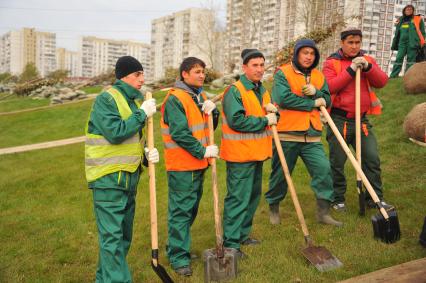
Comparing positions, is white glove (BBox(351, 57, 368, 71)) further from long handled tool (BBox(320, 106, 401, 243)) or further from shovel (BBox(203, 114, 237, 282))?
shovel (BBox(203, 114, 237, 282))

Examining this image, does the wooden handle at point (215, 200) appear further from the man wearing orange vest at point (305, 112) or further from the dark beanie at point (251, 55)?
the man wearing orange vest at point (305, 112)

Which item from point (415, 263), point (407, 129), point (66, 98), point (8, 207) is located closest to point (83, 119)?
point (66, 98)

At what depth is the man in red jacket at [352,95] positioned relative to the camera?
5.52m

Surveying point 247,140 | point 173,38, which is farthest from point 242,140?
point 173,38

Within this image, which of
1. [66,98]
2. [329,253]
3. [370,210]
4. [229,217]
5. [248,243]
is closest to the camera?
[329,253]

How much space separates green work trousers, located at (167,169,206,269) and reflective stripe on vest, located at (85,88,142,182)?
28.6 inches

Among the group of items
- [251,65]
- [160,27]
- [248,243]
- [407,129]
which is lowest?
[248,243]

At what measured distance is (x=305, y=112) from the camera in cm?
519

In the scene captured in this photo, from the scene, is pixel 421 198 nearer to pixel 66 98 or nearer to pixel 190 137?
pixel 190 137

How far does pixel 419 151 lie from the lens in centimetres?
804

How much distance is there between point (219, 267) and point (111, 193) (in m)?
1.27

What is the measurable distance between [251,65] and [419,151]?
4927 mm

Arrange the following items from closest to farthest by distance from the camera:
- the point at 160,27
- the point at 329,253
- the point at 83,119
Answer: the point at 329,253, the point at 83,119, the point at 160,27

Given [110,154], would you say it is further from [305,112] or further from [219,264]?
[305,112]
